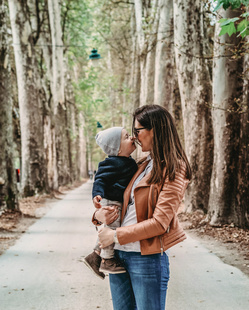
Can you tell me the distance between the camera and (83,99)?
33.0 metres

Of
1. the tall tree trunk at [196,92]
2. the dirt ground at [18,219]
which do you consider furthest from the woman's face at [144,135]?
the tall tree trunk at [196,92]

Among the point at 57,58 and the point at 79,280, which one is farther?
the point at 57,58

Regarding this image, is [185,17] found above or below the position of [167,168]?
above

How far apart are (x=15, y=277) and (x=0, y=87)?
6.46 metres

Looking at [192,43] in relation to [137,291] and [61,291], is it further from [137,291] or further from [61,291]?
[137,291]

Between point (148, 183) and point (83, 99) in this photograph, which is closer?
point (148, 183)

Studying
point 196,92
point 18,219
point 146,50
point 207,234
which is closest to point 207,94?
point 196,92

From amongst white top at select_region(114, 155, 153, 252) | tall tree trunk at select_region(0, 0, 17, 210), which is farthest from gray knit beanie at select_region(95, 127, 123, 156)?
tall tree trunk at select_region(0, 0, 17, 210)

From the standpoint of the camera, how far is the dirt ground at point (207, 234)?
695cm

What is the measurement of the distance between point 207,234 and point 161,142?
6919mm

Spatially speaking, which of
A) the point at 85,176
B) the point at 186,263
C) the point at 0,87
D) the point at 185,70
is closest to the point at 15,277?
the point at 186,263

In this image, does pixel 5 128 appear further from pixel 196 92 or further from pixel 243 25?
pixel 243 25

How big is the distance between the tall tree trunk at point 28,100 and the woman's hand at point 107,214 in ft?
50.6

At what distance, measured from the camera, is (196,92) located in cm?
1141
